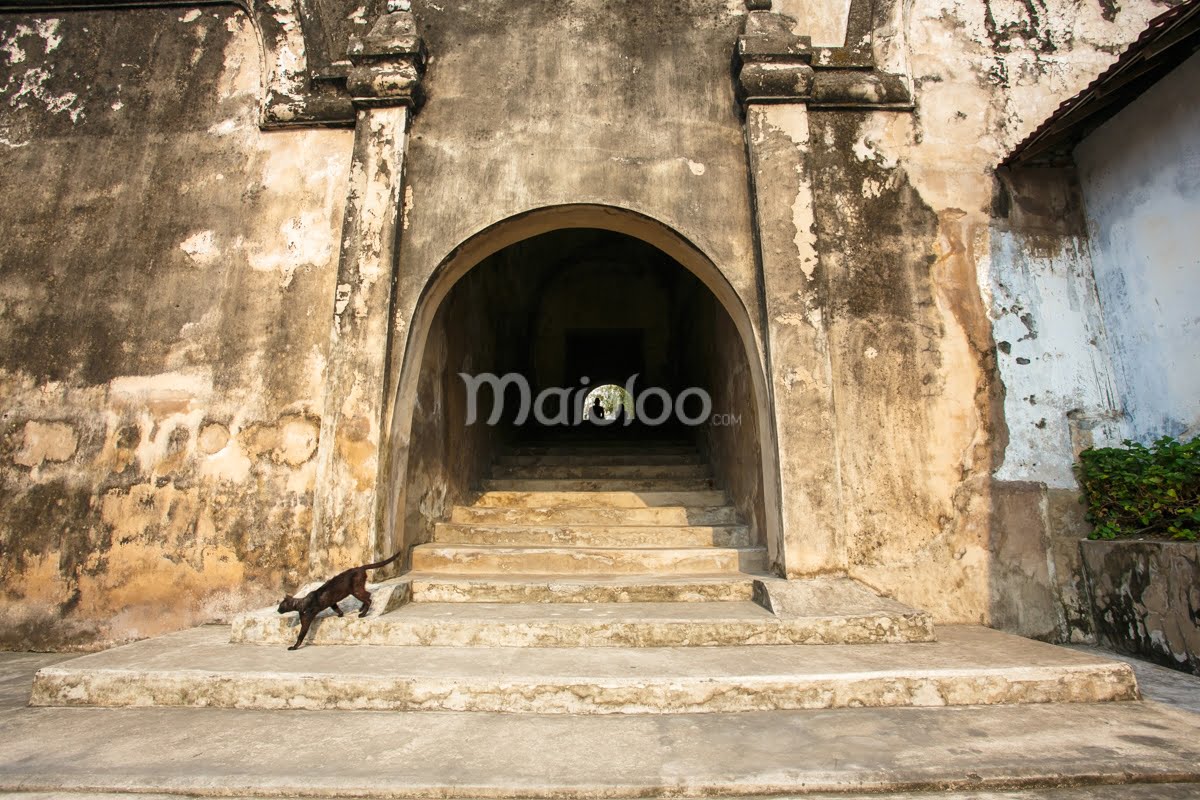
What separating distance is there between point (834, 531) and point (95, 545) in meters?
4.67

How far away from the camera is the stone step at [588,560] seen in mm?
4266

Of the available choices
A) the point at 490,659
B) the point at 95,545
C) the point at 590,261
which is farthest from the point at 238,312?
the point at 590,261

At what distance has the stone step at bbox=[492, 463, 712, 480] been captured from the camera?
6.20 metres

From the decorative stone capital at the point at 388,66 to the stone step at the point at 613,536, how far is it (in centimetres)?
312

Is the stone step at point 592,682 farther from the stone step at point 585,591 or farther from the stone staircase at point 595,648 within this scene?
the stone step at point 585,591

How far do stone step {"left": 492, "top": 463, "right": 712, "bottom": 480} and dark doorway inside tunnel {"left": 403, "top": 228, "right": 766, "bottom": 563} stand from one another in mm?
173

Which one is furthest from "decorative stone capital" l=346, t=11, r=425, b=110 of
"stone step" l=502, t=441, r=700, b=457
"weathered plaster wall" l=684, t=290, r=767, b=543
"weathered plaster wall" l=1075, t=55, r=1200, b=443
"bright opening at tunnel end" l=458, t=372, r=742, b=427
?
"weathered plaster wall" l=1075, t=55, r=1200, b=443

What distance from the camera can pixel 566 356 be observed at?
10078 millimetres

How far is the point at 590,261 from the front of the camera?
10109 mm

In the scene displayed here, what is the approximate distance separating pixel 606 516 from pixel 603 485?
750 mm

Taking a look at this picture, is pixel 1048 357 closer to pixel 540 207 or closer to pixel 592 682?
pixel 540 207

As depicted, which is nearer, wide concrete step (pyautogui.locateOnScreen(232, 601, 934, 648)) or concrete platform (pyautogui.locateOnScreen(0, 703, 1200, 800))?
concrete platform (pyautogui.locateOnScreen(0, 703, 1200, 800))

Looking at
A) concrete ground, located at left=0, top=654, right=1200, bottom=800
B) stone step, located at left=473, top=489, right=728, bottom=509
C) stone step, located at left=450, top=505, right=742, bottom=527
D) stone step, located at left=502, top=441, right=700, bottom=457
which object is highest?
stone step, located at left=502, top=441, right=700, bottom=457

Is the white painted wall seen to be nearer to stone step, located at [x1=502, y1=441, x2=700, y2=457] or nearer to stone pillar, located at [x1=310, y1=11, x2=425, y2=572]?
stone step, located at [x1=502, y1=441, x2=700, y2=457]
